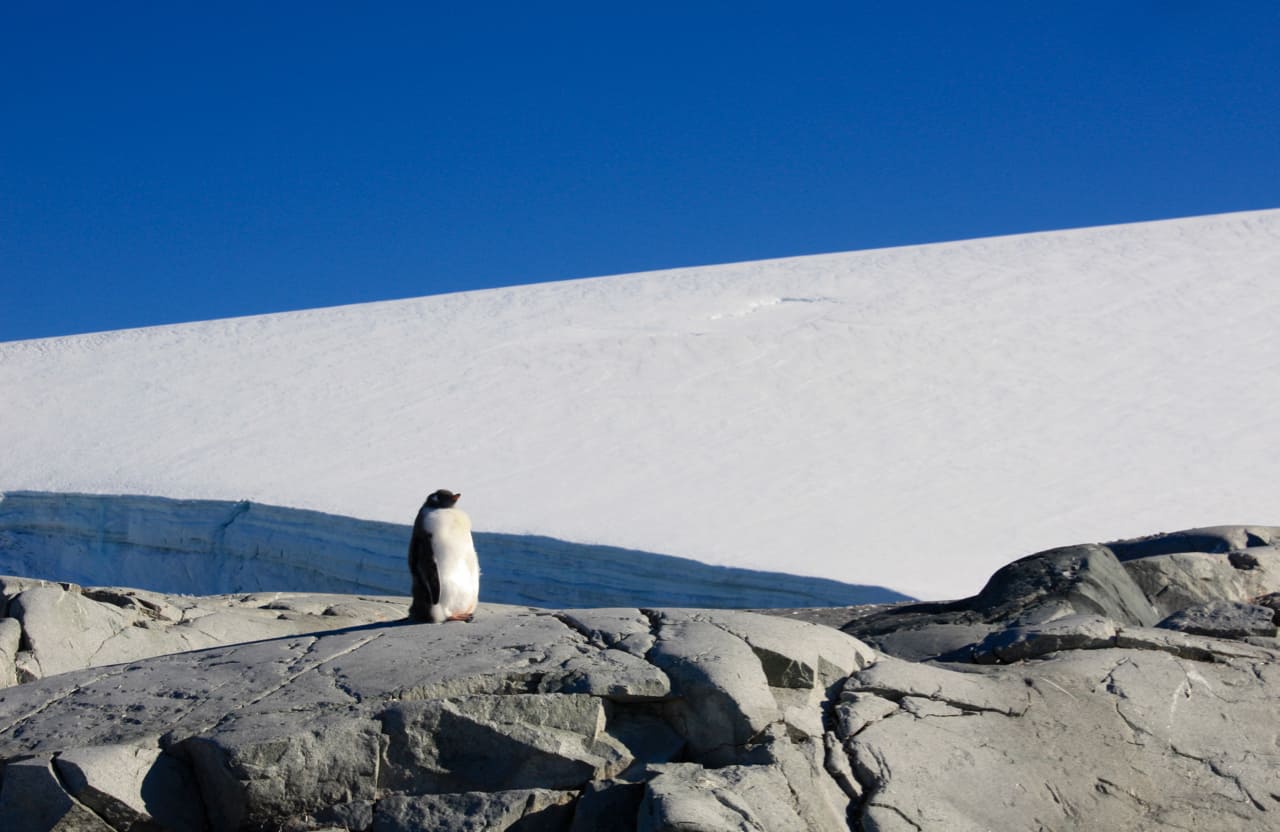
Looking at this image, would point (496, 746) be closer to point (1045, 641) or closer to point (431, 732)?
point (431, 732)

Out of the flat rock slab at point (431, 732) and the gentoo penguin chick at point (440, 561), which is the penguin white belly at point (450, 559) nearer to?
the gentoo penguin chick at point (440, 561)

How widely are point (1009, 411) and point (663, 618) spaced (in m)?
7.69

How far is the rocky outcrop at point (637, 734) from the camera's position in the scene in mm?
3121

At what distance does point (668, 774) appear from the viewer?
9.91 ft

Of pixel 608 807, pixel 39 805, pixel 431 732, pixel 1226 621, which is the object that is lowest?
pixel 39 805

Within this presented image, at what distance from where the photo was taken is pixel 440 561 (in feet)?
13.3

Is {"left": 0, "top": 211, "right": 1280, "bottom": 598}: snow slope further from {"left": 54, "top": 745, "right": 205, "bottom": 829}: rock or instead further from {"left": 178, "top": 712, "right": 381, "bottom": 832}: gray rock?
{"left": 54, "top": 745, "right": 205, "bottom": 829}: rock

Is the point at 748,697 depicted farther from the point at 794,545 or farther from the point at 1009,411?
the point at 1009,411

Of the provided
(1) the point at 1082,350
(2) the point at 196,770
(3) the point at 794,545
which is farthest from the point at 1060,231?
(2) the point at 196,770

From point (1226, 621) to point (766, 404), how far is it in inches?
285

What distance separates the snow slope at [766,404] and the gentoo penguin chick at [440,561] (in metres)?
3.90

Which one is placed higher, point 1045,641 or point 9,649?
point 1045,641

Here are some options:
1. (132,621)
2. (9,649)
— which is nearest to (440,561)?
(9,649)

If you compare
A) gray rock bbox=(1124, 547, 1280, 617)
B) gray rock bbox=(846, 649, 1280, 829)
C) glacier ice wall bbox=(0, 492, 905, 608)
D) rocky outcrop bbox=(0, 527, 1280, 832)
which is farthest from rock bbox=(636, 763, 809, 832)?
glacier ice wall bbox=(0, 492, 905, 608)
